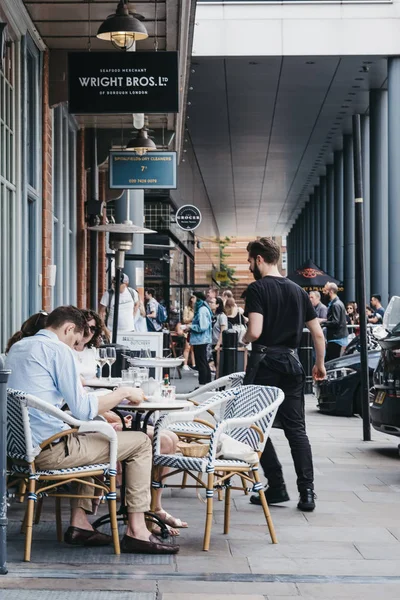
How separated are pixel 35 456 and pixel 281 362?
7.77 ft

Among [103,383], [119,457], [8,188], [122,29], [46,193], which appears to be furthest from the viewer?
[46,193]

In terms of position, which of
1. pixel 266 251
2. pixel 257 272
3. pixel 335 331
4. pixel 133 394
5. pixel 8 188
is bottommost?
pixel 133 394

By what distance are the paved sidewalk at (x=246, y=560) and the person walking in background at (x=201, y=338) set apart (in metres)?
10.8

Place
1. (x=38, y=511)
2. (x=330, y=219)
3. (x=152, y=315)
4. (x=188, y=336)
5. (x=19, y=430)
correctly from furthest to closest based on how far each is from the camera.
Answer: (x=330, y=219)
(x=188, y=336)
(x=152, y=315)
(x=38, y=511)
(x=19, y=430)

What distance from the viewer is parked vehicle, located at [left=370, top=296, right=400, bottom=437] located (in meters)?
9.70

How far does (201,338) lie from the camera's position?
19.4 metres

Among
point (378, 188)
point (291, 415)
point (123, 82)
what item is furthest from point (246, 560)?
point (378, 188)

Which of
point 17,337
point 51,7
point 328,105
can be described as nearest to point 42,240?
point 51,7

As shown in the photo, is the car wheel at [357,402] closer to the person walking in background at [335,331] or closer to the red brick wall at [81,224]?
the person walking in background at [335,331]

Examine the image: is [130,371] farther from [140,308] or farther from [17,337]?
[140,308]

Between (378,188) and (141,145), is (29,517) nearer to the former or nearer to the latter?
(141,145)

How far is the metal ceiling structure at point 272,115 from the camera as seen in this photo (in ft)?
86.7

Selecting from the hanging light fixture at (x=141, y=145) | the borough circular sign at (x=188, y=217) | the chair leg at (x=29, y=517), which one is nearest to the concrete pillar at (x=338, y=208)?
the borough circular sign at (x=188, y=217)

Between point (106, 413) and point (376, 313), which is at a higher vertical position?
point (376, 313)
